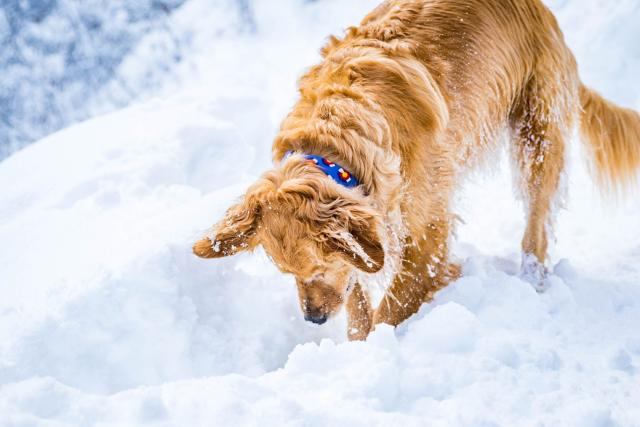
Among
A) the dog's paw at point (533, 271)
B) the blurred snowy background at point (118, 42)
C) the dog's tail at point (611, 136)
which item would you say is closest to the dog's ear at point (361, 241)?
the dog's paw at point (533, 271)

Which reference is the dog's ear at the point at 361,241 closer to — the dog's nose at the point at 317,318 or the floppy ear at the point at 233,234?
the floppy ear at the point at 233,234

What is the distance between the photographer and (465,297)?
9.38 feet

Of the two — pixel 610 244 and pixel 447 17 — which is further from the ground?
pixel 447 17

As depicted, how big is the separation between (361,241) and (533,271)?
179cm

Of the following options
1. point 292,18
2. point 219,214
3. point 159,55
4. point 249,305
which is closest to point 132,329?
point 249,305

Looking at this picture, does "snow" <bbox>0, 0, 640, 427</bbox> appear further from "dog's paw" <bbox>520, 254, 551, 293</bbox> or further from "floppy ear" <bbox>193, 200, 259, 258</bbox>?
"floppy ear" <bbox>193, 200, 259, 258</bbox>

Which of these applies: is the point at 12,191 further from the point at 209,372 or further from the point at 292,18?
the point at 292,18

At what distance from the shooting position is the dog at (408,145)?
2463 millimetres

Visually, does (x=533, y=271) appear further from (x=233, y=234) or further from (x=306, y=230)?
(x=233, y=234)

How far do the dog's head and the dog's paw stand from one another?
4.70 feet

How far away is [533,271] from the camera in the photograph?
3.60 meters

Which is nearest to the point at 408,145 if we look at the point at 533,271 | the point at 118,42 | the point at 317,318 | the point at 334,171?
the point at 334,171

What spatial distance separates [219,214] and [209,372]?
3.49 ft

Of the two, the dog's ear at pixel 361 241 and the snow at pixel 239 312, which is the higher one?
the dog's ear at pixel 361 241
